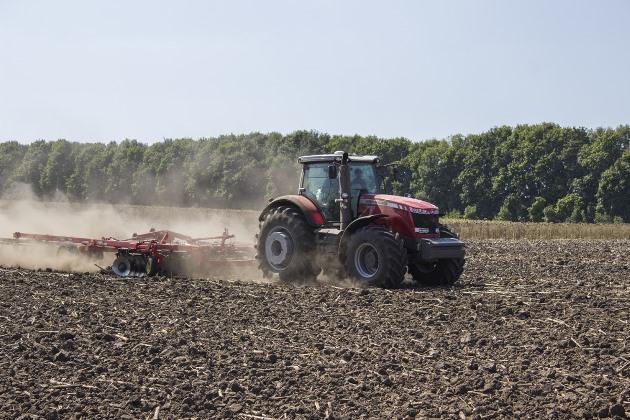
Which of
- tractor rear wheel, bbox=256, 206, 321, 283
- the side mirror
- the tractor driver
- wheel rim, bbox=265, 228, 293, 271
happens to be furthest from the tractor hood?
wheel rim, bbox=265, 228, 293, 271

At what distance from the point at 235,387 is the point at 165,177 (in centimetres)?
6134

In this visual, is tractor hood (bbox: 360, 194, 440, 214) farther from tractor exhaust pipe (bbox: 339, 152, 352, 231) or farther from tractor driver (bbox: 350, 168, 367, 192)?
tractor exhaust pipe (bbox: 339, 152, 352, 231)

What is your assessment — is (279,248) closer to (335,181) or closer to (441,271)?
(335,181)

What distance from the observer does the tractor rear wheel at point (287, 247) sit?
14.7 m

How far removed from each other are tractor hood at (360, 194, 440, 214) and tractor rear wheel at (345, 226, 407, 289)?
56cm

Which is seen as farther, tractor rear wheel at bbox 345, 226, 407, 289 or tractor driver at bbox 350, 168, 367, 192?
tractor driver at bbox 350, 168, 367, 192

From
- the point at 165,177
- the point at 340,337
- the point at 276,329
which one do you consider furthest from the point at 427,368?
the point at 165,177

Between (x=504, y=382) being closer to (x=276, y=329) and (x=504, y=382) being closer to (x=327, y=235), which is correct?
(x=276, y=329)

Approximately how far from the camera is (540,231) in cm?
3681

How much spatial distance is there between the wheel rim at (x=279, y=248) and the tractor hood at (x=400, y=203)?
154 cm

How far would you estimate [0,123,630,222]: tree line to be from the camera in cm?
5412

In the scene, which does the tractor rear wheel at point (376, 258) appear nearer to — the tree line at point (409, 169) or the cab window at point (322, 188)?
the cab window at point (322, 188)

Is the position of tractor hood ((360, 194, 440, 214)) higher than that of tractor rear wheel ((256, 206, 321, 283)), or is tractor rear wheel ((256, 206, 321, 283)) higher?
tractor hood ((360, 194, 440, 214))

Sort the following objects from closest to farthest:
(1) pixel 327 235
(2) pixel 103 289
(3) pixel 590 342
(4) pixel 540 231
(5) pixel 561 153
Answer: (3) pixel 590 342 → (2) pixel 103 289 → (1) pixel 327 235 → (4) pixel 540 231 → (5) pixel 561 153
